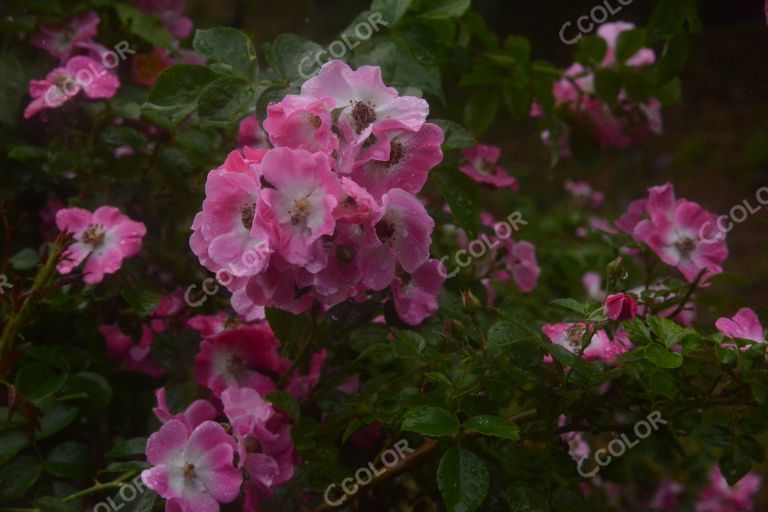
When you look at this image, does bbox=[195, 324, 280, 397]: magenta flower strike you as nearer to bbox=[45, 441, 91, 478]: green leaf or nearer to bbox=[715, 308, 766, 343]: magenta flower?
bbox=[45, 441, 91, 478]: green leaf

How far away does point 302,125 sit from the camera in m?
0.80

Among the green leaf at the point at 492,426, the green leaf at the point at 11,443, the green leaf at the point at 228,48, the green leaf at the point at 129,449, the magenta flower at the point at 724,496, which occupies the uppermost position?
the green leaf at the point at 228,48

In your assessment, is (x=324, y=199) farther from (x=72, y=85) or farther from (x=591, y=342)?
(x=72, y=85)

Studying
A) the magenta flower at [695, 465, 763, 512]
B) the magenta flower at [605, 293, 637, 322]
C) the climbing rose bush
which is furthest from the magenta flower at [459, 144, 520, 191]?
the magenta flower at [695, 465, 763, 512]

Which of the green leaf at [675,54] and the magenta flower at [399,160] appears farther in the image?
the green leaf at [675,54]

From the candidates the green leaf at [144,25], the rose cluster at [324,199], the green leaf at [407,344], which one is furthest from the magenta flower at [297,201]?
the green leaf at [144,25]

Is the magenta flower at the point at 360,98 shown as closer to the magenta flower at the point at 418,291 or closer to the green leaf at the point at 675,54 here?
the magenta flower at the point at 418,291

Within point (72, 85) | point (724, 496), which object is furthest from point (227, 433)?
point (724, 496)

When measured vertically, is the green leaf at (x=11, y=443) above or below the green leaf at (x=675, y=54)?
below

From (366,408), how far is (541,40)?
16.7 feet

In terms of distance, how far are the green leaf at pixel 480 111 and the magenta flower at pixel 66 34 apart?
0.58 metres

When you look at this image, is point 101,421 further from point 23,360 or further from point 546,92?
point 546,92

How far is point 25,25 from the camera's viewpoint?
1269mm

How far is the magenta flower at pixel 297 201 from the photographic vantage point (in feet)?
2.48
